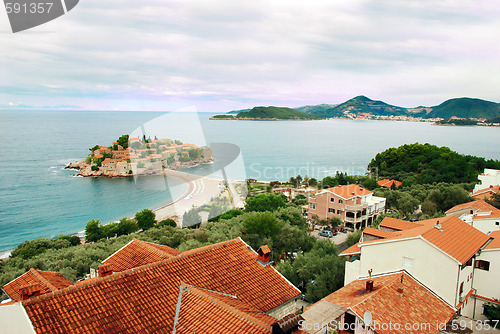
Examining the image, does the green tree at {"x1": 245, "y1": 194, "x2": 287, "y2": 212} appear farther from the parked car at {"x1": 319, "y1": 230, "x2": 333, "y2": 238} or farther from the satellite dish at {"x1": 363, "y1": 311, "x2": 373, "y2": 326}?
the satellite dish at {"x1": 363, "y1": 311, "x2": 373, "y2": 326}

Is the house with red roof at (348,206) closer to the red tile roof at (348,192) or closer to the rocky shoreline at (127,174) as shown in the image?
the red tile roof at (348,192)

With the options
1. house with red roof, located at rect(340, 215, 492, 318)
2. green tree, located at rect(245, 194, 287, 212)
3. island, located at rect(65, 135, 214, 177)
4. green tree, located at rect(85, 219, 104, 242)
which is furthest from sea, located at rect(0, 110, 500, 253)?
green tree, located at rect(85, 219, 104, 242)

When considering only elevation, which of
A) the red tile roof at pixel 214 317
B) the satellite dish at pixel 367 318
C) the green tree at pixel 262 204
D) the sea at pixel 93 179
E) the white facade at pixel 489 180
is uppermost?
the red tile roof at pixel 214 317

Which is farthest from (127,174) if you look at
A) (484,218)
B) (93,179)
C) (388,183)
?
(484,218)

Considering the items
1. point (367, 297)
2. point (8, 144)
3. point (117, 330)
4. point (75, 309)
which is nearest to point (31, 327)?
point (75, 309)

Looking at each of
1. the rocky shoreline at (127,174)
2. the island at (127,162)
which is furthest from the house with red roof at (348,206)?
the rocky shoreline at (127,174)

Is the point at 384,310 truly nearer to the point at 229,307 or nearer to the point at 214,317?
the point at 229,307
